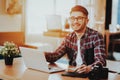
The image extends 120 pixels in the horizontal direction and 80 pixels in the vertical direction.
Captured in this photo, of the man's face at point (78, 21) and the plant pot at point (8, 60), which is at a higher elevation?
the man's face at point (78, 21)

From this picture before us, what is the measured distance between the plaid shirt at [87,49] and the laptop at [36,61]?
0.66 ft

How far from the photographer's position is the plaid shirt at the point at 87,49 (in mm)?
2111

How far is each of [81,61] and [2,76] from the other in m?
0.68

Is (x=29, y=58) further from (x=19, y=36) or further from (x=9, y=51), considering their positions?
(x=19, y=36)

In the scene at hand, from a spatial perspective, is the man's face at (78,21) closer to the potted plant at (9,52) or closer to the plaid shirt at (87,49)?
the plaid shirt at (87,49)

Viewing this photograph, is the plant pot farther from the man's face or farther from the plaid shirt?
the man's face

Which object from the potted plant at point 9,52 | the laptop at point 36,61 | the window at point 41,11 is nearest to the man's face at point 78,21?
the laptop at point 36,61

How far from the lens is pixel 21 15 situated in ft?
19.0

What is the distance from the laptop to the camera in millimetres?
1980

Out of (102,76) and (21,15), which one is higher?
(21,15)

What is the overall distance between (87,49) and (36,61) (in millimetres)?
Answer: 453

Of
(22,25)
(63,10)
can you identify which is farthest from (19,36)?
(63,10)

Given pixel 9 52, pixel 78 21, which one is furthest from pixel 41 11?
pixel 78 21

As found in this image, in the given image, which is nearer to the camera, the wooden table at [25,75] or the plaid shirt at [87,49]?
the wooden table at [25,75]
